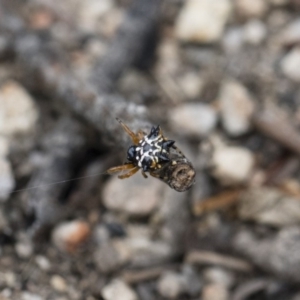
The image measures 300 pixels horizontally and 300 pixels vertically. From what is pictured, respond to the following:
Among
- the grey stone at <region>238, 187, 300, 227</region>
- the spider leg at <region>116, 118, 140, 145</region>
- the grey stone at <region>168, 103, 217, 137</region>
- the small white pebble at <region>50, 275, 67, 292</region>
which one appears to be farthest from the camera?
the grey stone at <region>168, 103, 217, 137</region>

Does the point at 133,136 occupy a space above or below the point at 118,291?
above

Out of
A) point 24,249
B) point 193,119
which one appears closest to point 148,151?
point 24,249

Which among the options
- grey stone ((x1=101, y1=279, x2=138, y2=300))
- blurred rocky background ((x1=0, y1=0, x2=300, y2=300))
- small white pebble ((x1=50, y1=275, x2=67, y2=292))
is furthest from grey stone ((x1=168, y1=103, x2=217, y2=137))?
small white pebble ((x1=50, y1=275, x2=67, y2=292))

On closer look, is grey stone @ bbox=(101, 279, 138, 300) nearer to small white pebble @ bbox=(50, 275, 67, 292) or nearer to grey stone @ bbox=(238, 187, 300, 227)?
small white pebble @ bbox=(50, 275, 67, 292)

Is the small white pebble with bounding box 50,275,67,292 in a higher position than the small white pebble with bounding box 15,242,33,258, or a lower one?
lower

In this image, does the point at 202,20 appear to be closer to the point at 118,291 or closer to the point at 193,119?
the point at 193,119

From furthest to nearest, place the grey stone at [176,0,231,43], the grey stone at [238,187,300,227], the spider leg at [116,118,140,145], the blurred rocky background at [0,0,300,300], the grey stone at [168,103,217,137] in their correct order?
the grey stone at [176,0,231,43]
the grey stone at [168,103,217,137]
the grey stone at [238,187,300,227]
the blurred rocky background at [0,0,300,300]
the spider leg at [116,118,140,145]

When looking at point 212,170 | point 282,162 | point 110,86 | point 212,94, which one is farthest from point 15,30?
point 282,162
